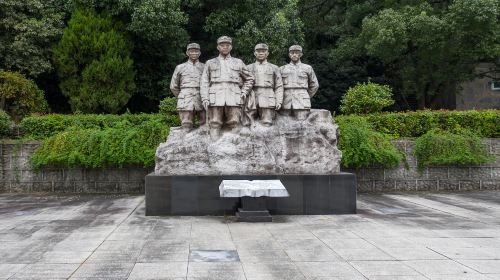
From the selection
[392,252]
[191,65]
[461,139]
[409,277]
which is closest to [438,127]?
[461,139]

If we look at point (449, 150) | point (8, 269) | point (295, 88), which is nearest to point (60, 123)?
point (295, 88)

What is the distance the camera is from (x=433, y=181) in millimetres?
12359

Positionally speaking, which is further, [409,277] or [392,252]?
[392,252]

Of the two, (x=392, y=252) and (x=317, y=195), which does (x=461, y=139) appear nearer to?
(x=317, y=195)

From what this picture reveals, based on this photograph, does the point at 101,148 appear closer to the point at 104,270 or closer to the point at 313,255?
the point at 104,270

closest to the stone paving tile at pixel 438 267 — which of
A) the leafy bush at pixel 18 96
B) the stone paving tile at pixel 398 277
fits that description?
the stone paving tile at pixel 398 277

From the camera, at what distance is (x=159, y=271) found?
4.80 meters

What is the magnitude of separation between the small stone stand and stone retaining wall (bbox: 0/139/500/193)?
469 cm

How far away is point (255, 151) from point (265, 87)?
1440 millimetres

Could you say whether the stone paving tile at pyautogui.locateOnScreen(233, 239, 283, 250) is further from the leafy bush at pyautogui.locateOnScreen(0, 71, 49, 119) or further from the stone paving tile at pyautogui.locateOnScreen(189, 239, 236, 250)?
the leafy bush at pyautogui.locateOnScreen(0, 71, 49, 119)

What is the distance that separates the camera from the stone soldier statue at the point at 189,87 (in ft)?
30.5

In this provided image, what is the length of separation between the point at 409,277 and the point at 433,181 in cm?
842

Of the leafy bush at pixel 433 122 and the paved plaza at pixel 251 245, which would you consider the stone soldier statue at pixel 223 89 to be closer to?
the paved plaza at pixel 251 245

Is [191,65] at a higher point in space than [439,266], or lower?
higher
